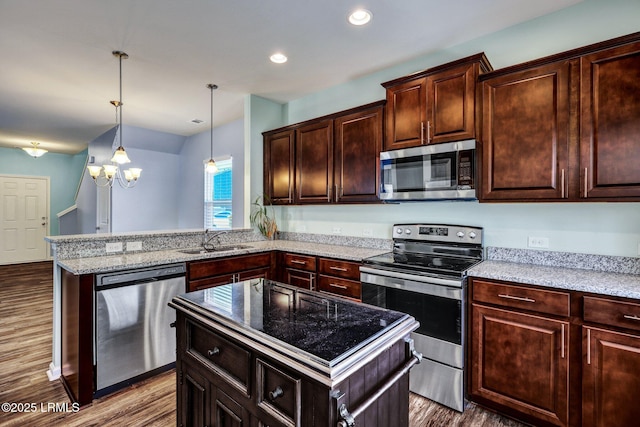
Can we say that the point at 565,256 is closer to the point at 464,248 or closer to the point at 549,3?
the point at 464,248

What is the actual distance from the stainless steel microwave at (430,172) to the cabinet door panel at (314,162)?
0.72m

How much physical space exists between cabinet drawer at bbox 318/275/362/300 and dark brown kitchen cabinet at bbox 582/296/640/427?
60.0 inches

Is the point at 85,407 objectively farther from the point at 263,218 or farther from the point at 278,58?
the point at 278,58

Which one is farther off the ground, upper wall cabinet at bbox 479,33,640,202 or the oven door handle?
upper wall cabinet at bbox 479,33,640,202

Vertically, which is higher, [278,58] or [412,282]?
[278,58]

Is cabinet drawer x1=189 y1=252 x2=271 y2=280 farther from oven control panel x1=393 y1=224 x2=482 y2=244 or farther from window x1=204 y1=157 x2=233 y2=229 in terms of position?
window x1=204 y1=157 x2=233 y2=229

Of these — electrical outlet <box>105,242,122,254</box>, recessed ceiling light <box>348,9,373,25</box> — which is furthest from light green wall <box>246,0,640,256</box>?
electrical outlet <box>105,242,122,254</box>

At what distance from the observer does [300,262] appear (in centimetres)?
327

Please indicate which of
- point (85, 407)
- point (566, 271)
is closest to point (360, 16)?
point (566, 271)

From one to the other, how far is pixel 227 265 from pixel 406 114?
2154 millimetres

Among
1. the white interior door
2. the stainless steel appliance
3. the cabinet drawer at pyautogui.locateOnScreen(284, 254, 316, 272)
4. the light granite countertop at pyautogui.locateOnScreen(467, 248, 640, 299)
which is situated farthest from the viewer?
the white interior door

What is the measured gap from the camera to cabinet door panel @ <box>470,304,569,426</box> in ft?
6.04

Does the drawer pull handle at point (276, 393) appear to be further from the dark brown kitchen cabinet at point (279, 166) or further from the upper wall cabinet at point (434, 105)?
the dark brown kitchen cabinet at point (279, 166)

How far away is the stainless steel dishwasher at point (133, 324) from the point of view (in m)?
2.29
